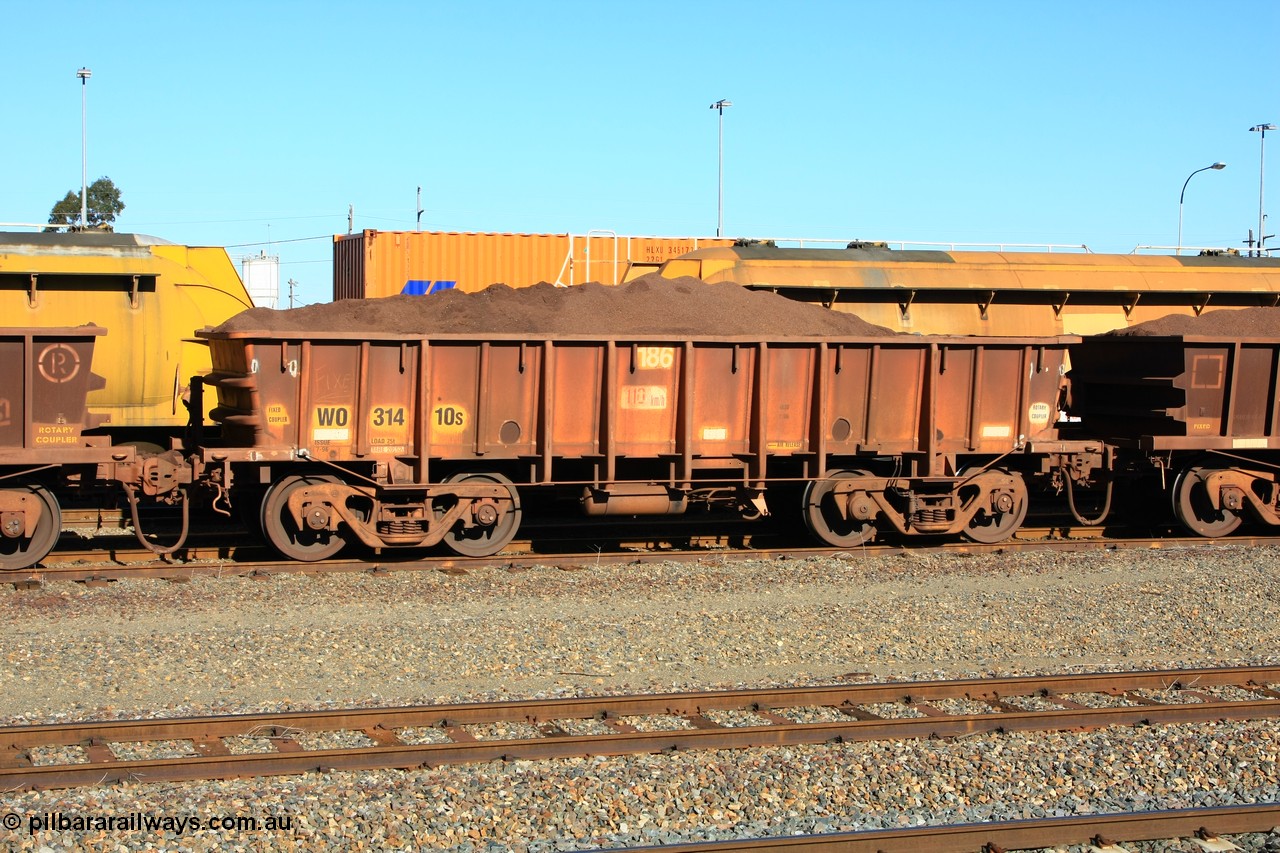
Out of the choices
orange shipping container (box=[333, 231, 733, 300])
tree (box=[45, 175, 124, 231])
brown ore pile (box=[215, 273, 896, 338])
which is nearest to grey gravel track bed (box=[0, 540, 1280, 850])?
brown ore pile (box=[215, 273, 896, 338])

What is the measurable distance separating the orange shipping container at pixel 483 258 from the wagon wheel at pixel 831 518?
8.30 m

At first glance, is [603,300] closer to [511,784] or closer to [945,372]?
[945,372]

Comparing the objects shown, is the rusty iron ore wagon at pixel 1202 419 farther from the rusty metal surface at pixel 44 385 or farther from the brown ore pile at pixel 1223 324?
the rusty metal surface at pixel 44 385

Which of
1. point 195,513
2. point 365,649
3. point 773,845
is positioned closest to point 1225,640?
point 773,845

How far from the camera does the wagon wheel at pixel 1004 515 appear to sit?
47.4 ft

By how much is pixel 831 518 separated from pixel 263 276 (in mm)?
32870

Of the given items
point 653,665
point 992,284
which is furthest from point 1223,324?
point 653,665

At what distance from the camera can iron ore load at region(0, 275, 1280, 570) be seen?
40.5ft

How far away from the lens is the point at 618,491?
44.2 ft

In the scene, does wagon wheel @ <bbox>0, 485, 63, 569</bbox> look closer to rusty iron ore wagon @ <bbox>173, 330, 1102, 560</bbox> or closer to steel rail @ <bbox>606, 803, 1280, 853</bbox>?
rusty iron ore wagon @ <bbox>173, 330, 1102, 560</bbox>

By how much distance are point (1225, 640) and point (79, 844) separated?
873cm

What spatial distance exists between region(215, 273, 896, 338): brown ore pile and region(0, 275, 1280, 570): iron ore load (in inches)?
1.6

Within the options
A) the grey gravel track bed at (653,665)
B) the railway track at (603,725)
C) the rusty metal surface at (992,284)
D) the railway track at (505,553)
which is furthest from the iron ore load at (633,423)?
the railway track at (603,725)

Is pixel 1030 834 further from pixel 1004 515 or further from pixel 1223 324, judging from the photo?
pixel 1223 324
